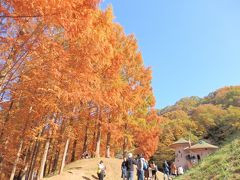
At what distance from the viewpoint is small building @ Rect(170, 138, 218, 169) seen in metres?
36.0

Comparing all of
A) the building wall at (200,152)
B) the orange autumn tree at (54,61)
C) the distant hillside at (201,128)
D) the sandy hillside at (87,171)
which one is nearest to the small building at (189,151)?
the building wall at (200,152)

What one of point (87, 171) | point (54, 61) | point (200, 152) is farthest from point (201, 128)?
point (54, 61)

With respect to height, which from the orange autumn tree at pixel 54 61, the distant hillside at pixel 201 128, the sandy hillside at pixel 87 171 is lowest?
the sandy hillside at pixel 87 171

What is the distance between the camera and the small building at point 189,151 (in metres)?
36.0

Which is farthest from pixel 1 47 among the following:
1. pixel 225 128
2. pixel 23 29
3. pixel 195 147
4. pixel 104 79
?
pixel 225 128

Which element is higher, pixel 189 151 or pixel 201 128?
pixel 201 128

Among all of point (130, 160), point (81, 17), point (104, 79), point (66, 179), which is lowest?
point (66, 179)

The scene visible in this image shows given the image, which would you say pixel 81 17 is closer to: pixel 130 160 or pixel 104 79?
pixel 130 160

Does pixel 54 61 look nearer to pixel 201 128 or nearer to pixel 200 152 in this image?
pixel 200 152

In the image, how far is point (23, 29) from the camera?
9016 mm

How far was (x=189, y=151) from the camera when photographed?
38.7m

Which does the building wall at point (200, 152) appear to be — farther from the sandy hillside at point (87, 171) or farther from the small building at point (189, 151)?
the sandy hillside at point (87, 171)

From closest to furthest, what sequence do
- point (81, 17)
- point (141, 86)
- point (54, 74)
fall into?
point (81, 17)
point (54, 74)
point (141, 86)

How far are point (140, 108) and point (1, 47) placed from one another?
15160 millimetres
